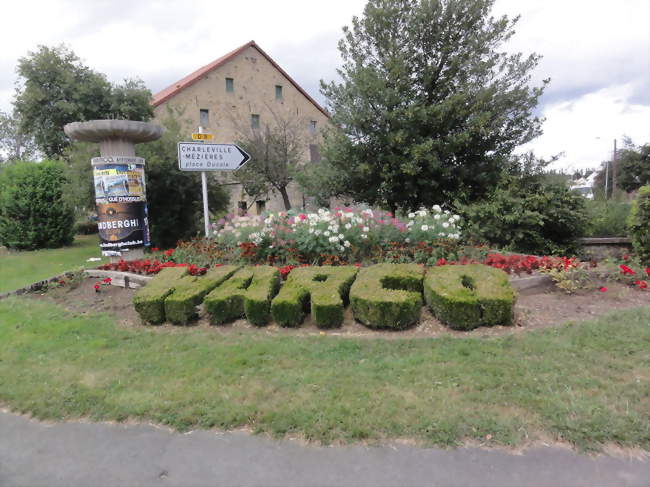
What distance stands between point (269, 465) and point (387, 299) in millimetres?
2302

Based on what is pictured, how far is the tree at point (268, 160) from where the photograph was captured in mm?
16594

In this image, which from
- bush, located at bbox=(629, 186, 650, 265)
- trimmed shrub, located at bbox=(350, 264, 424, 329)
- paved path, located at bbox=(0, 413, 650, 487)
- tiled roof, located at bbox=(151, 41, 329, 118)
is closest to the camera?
paved path, located at bbox=(0, 413, 650, 487)

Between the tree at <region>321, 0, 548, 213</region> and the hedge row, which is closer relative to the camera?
the hedge row

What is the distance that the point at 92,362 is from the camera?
3.86 meters

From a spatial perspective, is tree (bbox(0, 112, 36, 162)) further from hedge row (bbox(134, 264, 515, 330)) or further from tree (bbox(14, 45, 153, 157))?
hedge row (bbox(134, 264, 515, 330))

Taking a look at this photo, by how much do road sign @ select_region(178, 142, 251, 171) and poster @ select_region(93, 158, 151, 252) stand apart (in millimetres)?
1532

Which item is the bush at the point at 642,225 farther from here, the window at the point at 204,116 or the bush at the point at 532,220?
the window at the point at 204,116

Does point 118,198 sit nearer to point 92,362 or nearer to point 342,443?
point 92,362

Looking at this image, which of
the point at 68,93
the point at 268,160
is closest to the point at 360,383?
the point at 268,160

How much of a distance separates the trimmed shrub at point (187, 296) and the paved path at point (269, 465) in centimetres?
219

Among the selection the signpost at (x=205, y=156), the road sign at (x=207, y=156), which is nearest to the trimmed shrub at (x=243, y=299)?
the signpost at (x=205, y=156)

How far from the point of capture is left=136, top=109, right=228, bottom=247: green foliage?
1234cm

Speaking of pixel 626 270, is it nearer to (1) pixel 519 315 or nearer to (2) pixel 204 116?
(1) pixel 519 315

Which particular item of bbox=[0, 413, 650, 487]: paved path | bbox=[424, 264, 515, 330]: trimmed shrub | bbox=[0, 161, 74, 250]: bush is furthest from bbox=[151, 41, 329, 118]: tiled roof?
bbox=[0, 413, 650, 487]: paved path
